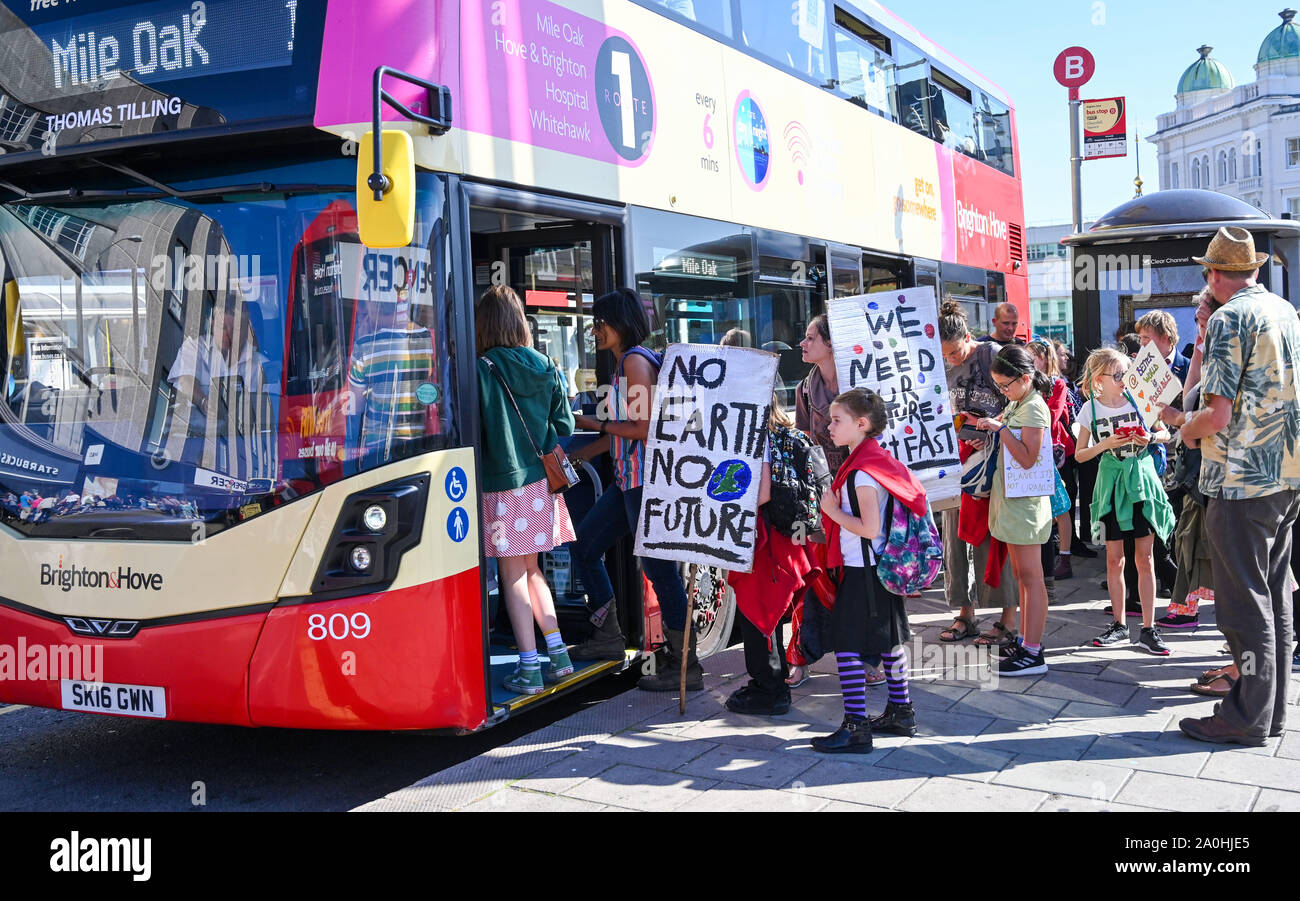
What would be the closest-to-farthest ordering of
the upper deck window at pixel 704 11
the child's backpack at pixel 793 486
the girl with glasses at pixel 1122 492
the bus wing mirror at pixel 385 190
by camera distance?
the bus wing mirror at pixel 385 190 < the child's backpack at pixel 793 486 < the upper deck window at pixel 704 11 < the girl with glasses at pixel 1122 492

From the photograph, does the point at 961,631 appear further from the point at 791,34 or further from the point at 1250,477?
the point at 791,34

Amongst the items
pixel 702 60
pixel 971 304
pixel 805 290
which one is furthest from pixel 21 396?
pixel 971 304

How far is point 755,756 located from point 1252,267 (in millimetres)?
3020

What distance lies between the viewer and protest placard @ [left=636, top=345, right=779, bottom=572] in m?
5.49

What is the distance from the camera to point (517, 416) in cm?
545

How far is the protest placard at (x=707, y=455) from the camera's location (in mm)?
5488

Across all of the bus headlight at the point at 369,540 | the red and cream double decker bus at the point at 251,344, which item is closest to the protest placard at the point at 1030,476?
the red and cream double decker bus at the point at 251,344

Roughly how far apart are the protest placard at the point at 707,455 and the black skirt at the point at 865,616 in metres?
0.49

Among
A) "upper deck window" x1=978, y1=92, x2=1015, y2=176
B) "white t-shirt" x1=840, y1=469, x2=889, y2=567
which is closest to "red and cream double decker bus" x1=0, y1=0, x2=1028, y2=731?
"white t-shirt" x1=840, y1=469, x2=889, y2=567

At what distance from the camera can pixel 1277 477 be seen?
5.02 meters

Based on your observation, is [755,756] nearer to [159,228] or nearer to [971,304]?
[159,228]

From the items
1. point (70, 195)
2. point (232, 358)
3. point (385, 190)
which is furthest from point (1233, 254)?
point (70, 195)

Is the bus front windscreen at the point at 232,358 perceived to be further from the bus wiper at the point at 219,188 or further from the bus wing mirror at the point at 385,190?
the bus wing mirror at the point at 385,190

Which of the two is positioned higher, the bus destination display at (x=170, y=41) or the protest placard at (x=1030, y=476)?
the bus destination display at (x=170, y=41)
